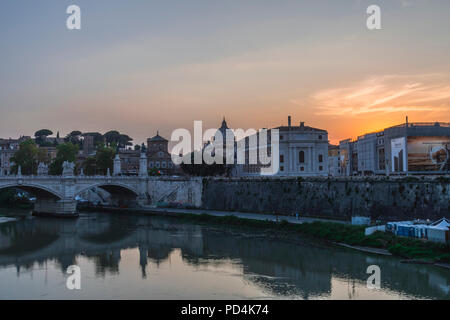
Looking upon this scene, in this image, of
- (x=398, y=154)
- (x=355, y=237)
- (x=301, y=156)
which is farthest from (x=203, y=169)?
(x=355, y=237)

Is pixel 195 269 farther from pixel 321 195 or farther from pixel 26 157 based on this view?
pixel 26 157

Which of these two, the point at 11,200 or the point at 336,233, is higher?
the point at 11,200

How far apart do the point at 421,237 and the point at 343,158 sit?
4731 cm

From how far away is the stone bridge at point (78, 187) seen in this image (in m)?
34.8

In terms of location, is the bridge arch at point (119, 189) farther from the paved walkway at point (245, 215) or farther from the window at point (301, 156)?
the window at point (301, 156)

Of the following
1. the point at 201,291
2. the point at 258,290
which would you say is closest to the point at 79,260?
the point at 201,291

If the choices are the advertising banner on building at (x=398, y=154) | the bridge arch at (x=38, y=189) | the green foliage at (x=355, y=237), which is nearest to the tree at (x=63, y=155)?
the bridge arch at (x=38, y=189)

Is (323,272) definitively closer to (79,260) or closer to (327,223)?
(327,223)

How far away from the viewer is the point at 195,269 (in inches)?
740

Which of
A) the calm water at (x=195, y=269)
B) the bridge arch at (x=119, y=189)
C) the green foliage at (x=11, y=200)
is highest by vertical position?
the bridge arch at (x=119, y=189)

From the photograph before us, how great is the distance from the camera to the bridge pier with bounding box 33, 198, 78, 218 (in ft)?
119

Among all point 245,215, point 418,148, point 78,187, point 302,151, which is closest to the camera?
point 245,215

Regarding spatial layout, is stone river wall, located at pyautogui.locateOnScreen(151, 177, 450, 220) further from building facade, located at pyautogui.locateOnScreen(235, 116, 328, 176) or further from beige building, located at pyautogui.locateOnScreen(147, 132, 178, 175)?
beige building, located at pyautogui.locateOnScreen(147, 132, 178, 175)

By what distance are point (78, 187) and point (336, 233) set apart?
22519 millimetres
